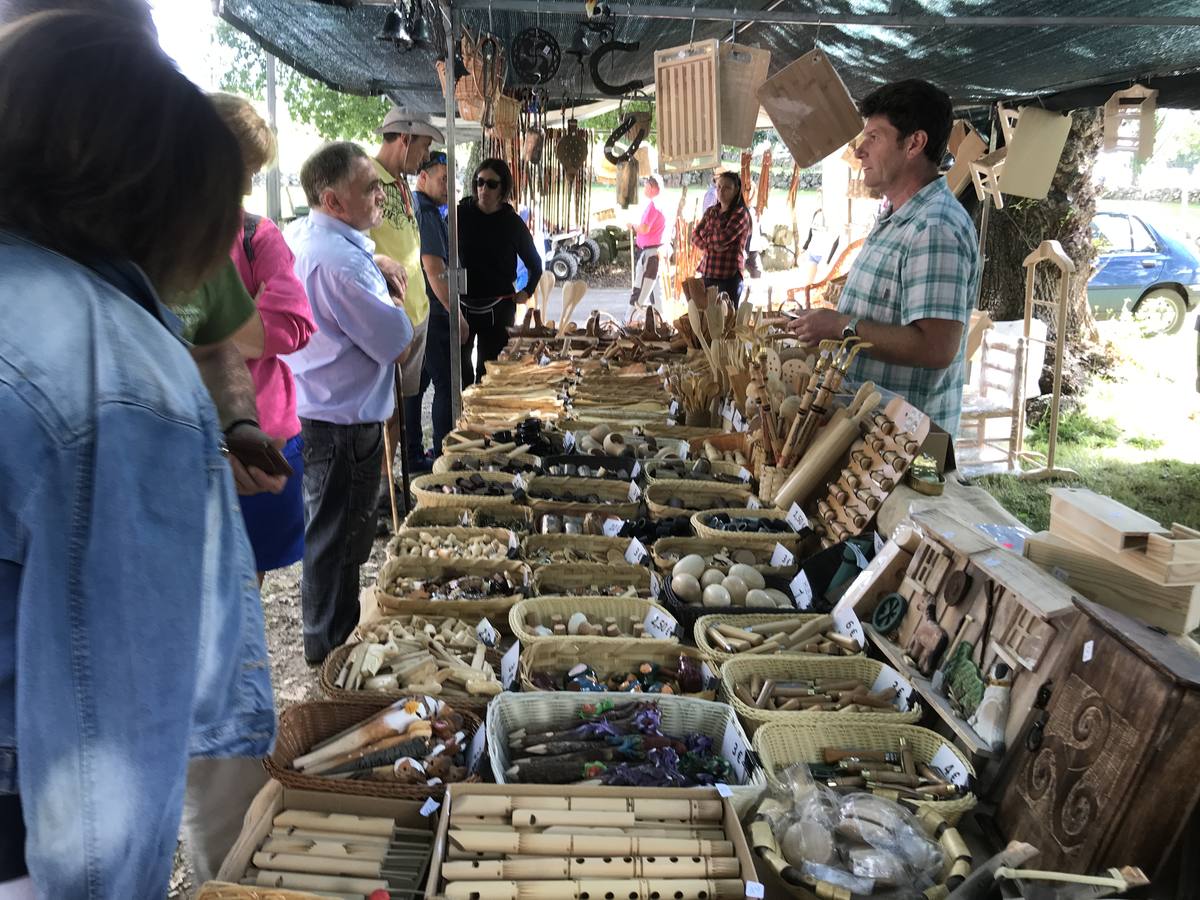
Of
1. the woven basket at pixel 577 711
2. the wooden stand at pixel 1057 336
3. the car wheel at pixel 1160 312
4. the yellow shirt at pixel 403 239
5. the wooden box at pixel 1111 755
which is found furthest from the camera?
the car wheel at pixel 1160 312

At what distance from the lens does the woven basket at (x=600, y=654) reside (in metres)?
2.14

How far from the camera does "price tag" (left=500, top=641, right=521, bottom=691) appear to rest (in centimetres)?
209

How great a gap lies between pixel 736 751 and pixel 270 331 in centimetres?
186

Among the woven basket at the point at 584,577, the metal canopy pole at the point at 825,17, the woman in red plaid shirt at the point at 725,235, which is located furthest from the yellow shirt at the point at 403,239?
the woman in red plaid shirt at the point at 725,235

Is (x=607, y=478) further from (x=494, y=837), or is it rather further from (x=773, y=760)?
(x=494, y=837)

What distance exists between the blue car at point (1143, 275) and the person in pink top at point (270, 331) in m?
11.1

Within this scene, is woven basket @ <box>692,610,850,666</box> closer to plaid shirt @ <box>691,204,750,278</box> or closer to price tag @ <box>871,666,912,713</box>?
price tag @ <box>871,666,912,713</box>

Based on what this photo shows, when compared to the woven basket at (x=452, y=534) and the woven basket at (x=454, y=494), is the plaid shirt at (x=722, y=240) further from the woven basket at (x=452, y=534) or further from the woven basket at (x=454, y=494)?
the woven basket at (x=452, y=534)

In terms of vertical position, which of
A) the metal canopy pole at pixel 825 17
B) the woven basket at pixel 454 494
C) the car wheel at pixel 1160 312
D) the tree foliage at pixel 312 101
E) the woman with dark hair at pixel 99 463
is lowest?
the car wheel at pixel 1160 312

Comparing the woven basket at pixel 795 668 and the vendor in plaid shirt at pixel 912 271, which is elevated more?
the vendor in plaid shirt at pixel 912 271

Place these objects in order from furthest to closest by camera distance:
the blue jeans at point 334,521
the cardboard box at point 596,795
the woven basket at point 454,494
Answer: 1. the blue jeans at point 334,521
2. the woven basket at point 454,494
3. the cardboard box at point 596,795

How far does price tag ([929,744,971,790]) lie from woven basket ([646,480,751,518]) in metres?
1.62

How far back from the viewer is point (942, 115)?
2865 millimetres

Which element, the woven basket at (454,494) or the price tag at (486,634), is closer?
the price tag at (486,634)
